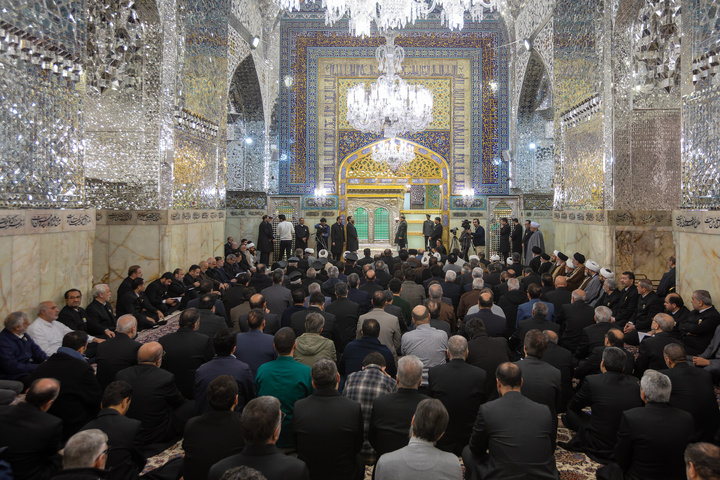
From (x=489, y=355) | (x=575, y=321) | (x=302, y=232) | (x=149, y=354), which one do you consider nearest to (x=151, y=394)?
(x=149, y=354)

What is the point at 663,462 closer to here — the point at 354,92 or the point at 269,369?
the point at 269,369

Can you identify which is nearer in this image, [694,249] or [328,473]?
[328,473]

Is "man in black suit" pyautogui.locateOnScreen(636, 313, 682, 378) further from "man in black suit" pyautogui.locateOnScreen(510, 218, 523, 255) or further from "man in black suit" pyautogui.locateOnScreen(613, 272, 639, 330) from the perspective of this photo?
"man in black suit" pyautogui.locateOnScreen(510, 218, 523, 255)

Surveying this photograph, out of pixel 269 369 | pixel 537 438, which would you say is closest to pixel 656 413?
pixel 537 438

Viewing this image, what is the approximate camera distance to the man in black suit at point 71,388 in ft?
8.73

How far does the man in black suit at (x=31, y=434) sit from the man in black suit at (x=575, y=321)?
12.2 ft

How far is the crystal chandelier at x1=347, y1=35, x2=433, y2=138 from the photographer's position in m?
8.82

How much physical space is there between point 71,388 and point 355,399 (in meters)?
1.57

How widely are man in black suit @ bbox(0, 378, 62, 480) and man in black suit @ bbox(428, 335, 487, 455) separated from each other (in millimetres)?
1891

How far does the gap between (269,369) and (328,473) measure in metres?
0.70

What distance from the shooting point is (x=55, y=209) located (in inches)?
184

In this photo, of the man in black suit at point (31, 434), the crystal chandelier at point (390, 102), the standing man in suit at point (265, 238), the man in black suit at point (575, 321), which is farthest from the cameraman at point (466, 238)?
the man in black suit at point (31, 434)

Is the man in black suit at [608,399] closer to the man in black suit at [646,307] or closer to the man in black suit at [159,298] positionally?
the man in black suit at [646,307]

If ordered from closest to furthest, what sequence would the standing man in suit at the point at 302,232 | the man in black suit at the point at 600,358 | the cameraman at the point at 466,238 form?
the man in black suit at the point at 600,358 → the cameraman at the point at 466,238 → the standing man in suit at the point at 302,232
